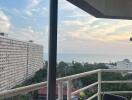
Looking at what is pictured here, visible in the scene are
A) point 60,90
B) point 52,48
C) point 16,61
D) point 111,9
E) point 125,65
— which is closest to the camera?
point 16,61

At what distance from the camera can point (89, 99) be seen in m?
4.06

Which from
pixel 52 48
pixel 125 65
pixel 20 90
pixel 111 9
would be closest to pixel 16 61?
pixel 20 90

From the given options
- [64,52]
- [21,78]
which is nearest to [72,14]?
[64,52]

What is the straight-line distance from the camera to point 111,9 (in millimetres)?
4316

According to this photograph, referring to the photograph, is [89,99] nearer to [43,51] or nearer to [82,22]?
[82,22]

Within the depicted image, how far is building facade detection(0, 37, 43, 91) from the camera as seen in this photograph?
205 centimetres

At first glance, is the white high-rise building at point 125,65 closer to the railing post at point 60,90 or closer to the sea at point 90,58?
the sea at point 90,58

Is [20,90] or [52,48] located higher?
[52,48]

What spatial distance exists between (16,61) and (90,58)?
1472mm

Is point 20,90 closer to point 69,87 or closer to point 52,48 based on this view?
point 52,48

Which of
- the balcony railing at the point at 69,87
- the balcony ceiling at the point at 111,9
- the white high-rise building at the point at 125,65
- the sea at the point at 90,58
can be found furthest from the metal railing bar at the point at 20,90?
the white high-rise building at the point at 125,65

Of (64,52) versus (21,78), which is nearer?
(21,78)

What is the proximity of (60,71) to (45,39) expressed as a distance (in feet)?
1.72

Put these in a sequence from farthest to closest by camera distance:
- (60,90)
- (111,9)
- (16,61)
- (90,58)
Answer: (111,9) → (90,58) → (60,90) → (16,61)
